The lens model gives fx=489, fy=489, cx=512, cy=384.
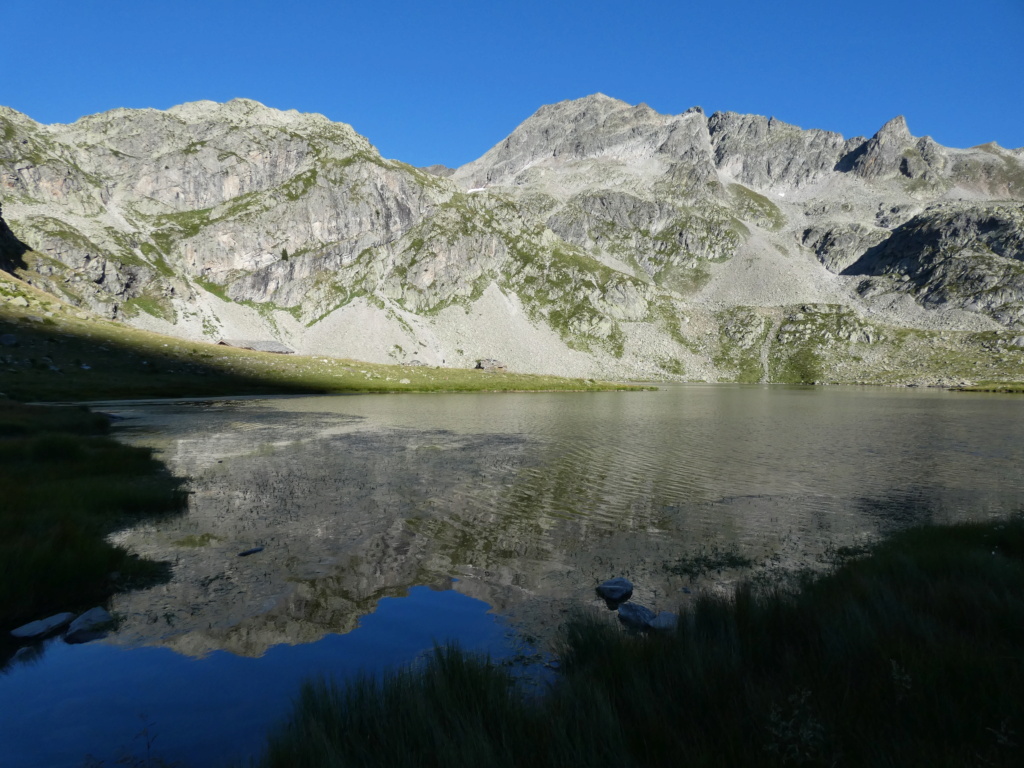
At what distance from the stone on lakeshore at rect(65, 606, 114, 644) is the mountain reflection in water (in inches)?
16.7

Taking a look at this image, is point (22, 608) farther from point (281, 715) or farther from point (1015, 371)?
point (1015, 371)

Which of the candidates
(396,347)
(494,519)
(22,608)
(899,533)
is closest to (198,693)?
(22,608)

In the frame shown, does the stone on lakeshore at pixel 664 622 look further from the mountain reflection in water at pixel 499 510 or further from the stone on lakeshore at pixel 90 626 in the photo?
the stone on lakeshore at pixel 90 626

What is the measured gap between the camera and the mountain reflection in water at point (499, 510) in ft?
37.0

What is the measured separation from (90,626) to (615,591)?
10710 millimetres

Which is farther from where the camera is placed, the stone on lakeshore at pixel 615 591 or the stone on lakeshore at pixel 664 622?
the stone on lakeshore at pixel 615 591

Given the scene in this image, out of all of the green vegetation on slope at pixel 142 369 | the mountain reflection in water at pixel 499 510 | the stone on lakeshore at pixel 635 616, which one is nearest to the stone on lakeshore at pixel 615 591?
the mountain reflection in water at pixel 499 510

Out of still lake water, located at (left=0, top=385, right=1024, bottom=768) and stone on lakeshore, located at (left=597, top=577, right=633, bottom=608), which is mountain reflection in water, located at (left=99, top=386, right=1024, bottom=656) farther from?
stone on lakeshore, located at (left=597, top=577, right=633, bottom=608)

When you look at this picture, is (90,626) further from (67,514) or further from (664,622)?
(664,622)

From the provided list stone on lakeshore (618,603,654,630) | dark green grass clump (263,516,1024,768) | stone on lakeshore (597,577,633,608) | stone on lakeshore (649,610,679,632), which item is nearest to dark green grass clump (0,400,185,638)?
dark green grass clump (263,516,1024,768)

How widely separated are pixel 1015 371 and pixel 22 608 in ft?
799

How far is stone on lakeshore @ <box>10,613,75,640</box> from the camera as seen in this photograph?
8930 mm

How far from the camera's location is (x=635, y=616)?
382 inches

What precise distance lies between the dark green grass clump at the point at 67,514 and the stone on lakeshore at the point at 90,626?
1053mm
